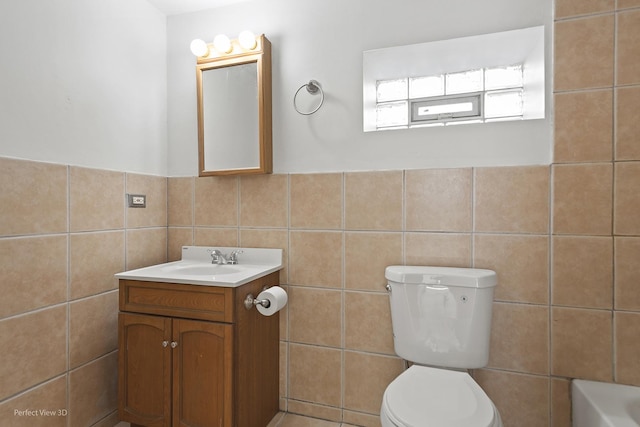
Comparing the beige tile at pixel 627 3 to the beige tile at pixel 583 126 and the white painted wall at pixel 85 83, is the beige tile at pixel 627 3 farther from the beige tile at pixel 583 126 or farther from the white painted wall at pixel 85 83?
the white painted wall at pixel 85 83

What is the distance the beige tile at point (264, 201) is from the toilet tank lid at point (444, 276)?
0.67m

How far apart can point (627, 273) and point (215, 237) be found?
6.36 ft

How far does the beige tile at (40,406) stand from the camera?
1235 millimetres

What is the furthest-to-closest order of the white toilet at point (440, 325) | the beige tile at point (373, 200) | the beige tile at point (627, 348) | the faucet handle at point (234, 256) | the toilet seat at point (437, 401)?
the faucet handle at point (234, 256) → the beige tile at point (373, 200) → the beige tile at point (627, 348) → the white toilet at point (440, 325) → the toilet seat at point (437, 401)

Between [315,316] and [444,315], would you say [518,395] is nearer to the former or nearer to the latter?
[444,315]

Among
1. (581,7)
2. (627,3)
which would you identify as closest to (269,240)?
(581,7)

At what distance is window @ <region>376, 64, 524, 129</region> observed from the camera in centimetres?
164

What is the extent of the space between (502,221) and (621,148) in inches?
20.3

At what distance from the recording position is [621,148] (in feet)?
4.36

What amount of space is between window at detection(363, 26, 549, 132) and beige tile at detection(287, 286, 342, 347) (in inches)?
35.6

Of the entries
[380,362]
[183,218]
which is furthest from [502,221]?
[183,218]

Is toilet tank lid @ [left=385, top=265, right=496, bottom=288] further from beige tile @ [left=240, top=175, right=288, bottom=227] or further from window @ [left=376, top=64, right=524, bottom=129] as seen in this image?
window @ [left=376, top=64, right=524, bottom=129]

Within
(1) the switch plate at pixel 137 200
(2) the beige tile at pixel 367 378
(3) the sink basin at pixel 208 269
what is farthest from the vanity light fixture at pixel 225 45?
(2) the beige tile at pixel 367 378

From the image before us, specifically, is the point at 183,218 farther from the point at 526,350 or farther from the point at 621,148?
the point at 621,148
